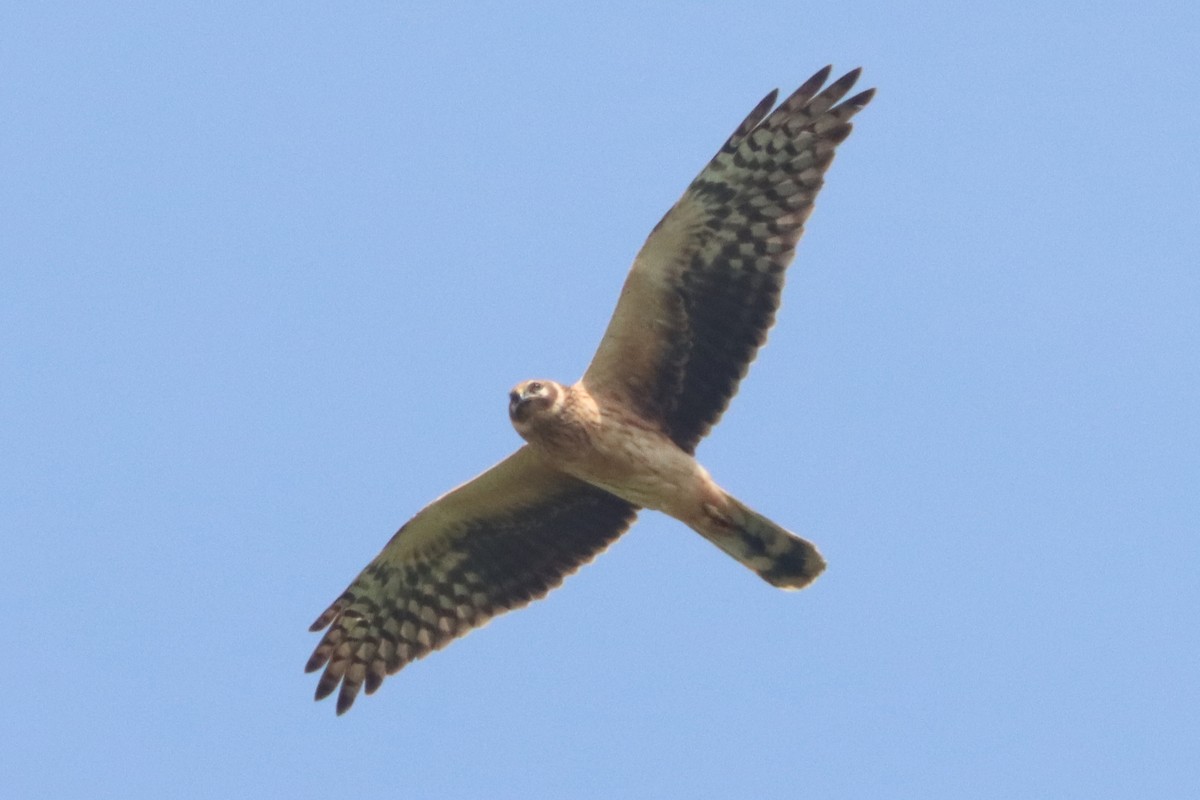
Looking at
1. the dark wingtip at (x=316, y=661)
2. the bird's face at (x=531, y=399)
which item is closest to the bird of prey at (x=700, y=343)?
the bird's face at (x=531, y=399)

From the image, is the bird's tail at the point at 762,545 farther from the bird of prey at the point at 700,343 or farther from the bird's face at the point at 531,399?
the bird's face at the point at 531,399

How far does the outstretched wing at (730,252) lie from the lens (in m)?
12.0

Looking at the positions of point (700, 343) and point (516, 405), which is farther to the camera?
point (700, 343)

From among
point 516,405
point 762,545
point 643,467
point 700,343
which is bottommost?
point 762,545

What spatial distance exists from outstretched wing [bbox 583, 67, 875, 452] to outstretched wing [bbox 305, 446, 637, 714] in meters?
0.97

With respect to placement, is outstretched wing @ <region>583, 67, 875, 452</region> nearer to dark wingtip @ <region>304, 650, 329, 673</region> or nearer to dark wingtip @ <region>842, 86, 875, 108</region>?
dark wingtip @ <region>842, 86, 875, 108</region>

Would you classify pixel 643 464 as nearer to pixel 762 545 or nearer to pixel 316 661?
pixel 762 545

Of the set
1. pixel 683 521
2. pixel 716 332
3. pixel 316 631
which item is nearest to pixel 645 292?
pixel 716 332

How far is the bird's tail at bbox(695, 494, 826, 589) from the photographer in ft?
39.6

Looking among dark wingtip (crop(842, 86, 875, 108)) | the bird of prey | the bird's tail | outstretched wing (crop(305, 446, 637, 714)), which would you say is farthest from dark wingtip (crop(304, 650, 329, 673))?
dark wingtip (crop(842, 86, 875, 108))

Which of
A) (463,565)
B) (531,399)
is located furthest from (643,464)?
(463,565)

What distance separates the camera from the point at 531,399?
11758 mm

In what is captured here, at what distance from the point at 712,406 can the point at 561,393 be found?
0.96 metres

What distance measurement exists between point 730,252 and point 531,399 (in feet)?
4.90
